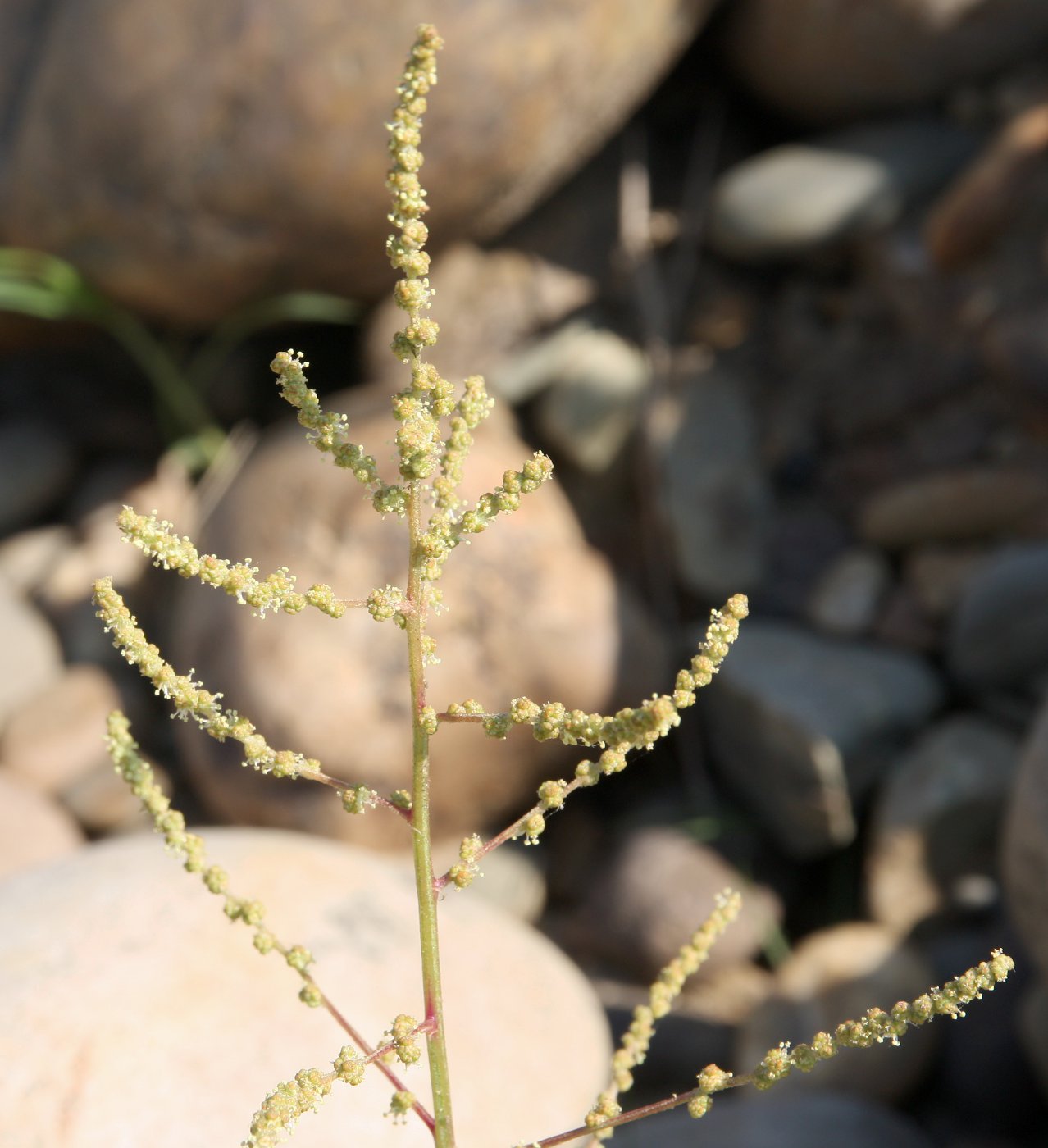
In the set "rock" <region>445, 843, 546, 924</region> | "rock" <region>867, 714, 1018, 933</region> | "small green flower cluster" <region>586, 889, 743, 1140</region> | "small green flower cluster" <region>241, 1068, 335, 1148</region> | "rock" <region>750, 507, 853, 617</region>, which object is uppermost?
"rock" <region>750, 507, 853, 617</region>

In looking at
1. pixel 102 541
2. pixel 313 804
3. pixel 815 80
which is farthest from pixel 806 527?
pixel 102 541

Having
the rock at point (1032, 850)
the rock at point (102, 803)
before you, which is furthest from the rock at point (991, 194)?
the rock at point (102, 803)

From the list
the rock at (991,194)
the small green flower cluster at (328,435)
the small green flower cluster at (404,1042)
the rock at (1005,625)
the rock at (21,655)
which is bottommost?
the small green flower cluster at (404,1042)

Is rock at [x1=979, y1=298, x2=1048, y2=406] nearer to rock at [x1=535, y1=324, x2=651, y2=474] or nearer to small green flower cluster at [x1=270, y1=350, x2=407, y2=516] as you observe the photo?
rock at [x1=535, y1=324, x2=651, y2=474]

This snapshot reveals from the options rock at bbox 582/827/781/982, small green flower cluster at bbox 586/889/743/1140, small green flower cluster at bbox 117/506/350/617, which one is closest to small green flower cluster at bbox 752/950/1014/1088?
small green flower cluster at bbox 586/889/743/1140

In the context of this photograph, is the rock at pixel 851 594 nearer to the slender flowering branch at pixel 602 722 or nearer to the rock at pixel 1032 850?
the rock at pixel 1032 850

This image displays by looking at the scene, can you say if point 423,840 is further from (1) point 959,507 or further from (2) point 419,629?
(1) point 959,507
